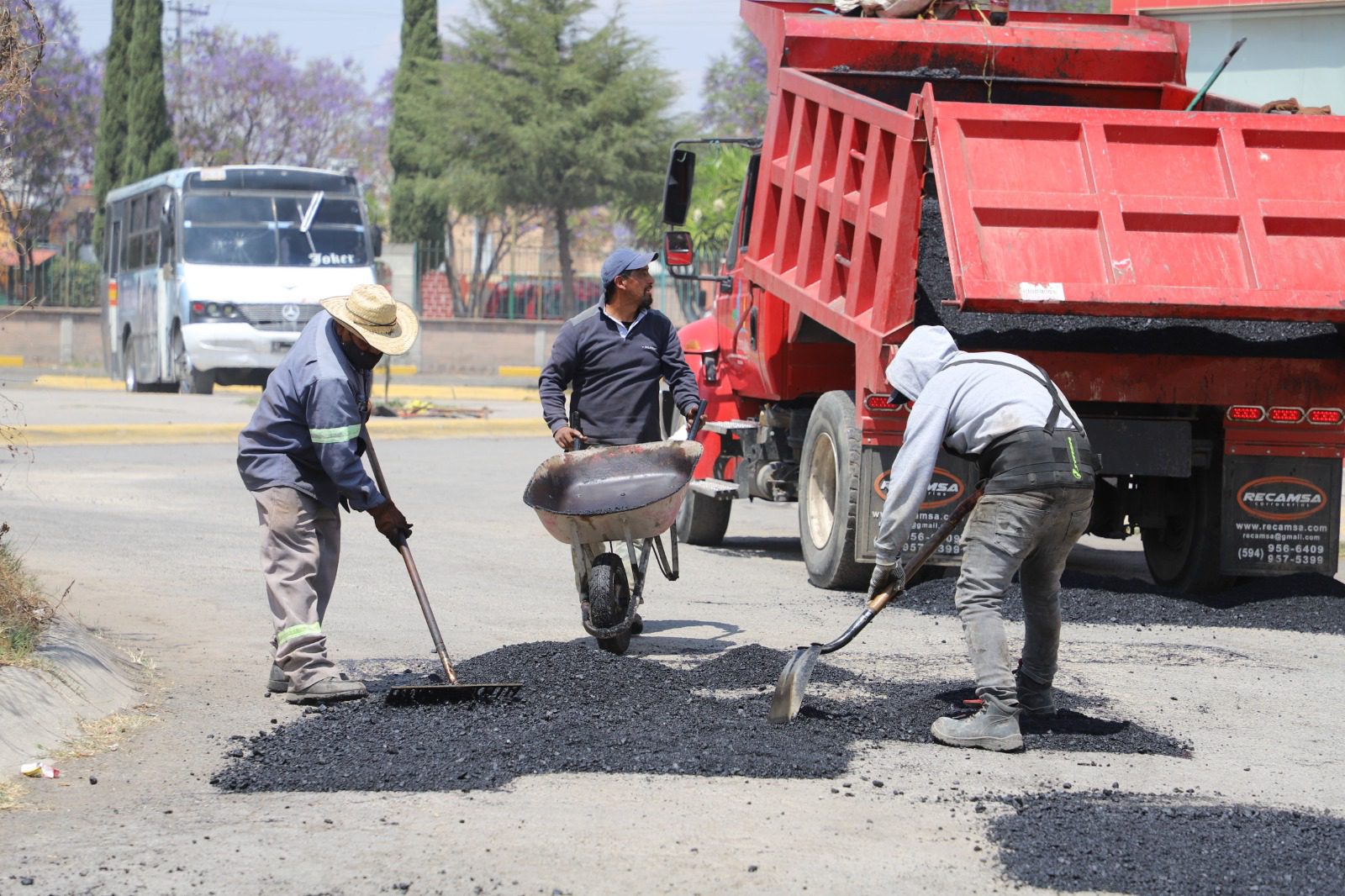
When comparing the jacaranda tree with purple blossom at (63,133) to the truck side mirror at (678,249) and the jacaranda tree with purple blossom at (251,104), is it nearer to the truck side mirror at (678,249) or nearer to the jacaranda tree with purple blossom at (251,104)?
the jacaranda tree with purple blossom at (251,104)

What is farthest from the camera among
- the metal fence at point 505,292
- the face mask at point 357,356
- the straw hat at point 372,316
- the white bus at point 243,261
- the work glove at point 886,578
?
the metal fence at point 505,292

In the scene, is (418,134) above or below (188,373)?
above

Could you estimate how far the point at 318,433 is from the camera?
666cm

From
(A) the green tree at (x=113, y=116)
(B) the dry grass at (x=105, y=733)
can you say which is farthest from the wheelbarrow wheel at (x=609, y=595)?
(A) the green tree at (x=113, y=116)

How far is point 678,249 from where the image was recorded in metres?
11.6

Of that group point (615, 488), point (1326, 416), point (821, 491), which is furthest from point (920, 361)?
point (821, 491)

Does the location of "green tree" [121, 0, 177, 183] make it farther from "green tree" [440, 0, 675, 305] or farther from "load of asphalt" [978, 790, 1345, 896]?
"load of asphalt" [978, 790, 1345, 896]

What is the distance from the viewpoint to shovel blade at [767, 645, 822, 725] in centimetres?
645

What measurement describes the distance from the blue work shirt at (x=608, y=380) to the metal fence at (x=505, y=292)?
29.0m

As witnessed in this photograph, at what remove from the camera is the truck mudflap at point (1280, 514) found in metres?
9.56

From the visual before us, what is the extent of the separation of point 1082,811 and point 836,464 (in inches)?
187

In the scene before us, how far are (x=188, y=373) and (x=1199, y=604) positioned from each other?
58.1 ft

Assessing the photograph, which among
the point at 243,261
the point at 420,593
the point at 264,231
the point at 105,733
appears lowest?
the point at 105,733

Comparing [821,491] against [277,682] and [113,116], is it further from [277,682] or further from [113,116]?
[113,116]
